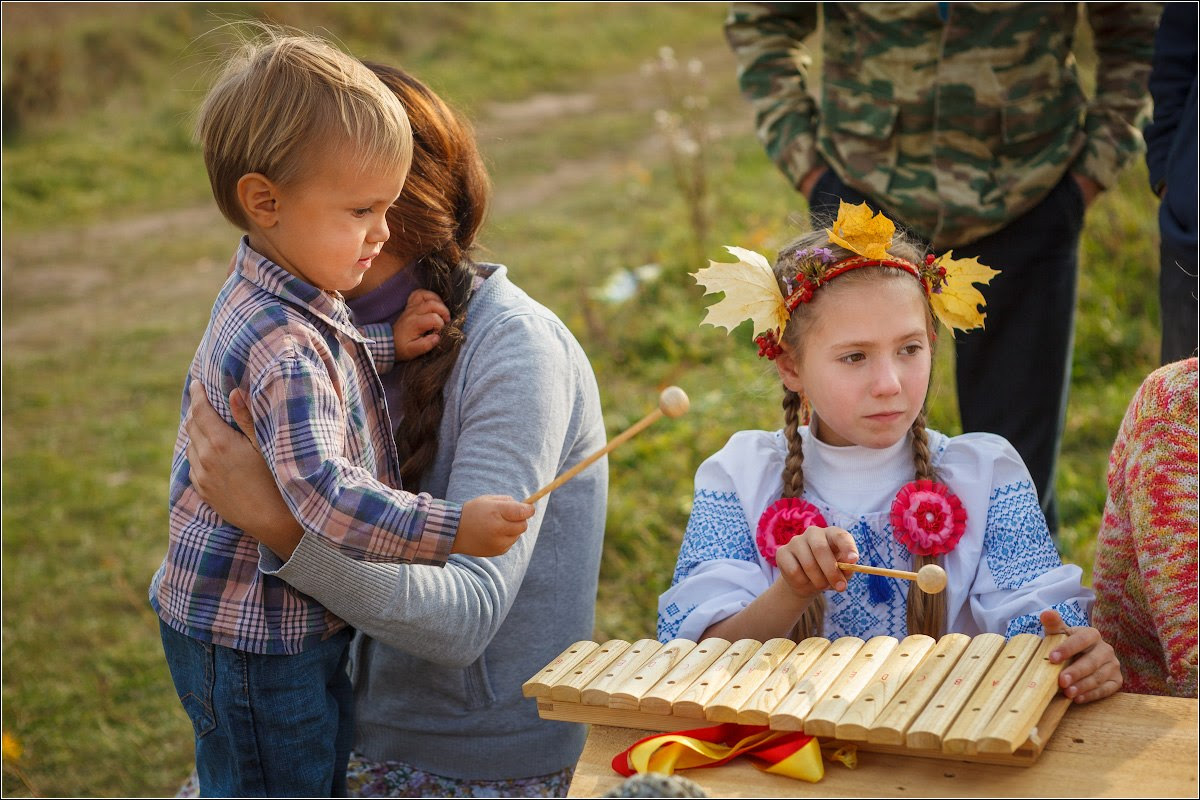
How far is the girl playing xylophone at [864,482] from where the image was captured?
86.0 inches

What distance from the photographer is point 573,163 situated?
387 inches

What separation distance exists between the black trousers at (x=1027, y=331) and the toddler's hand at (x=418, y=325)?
128cm

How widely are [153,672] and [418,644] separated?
90.6 inches

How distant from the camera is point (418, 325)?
2326 millimetres

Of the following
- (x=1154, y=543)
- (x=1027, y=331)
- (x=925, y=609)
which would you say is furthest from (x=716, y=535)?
(x=1027, y=331)

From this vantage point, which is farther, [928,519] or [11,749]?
[11,749]

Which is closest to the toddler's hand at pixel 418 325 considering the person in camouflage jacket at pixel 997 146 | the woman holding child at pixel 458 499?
the woman holding child at pixel 458 499

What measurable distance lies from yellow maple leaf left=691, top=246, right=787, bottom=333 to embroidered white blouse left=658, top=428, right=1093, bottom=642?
0.23 m

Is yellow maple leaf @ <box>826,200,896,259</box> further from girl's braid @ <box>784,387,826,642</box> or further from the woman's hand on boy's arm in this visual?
the woman's hand on boy's arm

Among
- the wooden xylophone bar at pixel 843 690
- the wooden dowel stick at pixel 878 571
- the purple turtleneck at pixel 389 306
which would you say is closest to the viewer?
the wooden xylophone bar at pixel 843 690

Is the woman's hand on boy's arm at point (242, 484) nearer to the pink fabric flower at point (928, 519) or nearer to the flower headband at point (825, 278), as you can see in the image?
the flower headband at point (825, 278)

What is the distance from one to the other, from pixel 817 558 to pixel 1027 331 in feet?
5.77

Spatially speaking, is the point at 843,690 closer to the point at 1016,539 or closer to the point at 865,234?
the point at 1016,539

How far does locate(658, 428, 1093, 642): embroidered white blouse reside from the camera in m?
2.16
